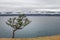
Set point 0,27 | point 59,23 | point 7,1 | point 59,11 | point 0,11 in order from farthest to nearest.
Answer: point 59,23 → point 0,27 → point 59,11 → point 7,1 → point 0,11

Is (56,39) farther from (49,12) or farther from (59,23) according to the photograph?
(59,23)

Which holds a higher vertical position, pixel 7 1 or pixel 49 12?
pixel 7 1

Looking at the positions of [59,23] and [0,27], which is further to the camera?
[59,23]

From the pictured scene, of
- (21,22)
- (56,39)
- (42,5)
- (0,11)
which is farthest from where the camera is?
(42,5)

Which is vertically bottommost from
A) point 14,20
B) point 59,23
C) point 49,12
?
point 59,23

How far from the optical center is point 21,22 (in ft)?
18.6

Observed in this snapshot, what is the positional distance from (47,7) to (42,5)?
81 cm

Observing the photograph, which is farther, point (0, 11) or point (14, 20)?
point (0, 11)

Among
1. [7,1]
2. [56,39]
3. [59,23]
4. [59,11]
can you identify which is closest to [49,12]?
[59,11]

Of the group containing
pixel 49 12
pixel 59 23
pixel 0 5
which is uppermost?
pixel 0 5

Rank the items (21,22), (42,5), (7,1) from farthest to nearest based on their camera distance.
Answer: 1. (42,5)
2. (7,1)
3. (21,22)

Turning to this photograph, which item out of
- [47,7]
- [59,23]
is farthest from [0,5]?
[59,23]

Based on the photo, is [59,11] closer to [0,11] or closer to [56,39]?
[0,11]

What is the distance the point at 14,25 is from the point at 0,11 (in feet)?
16.9
